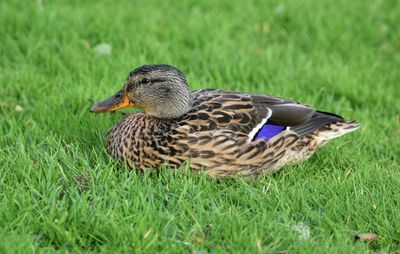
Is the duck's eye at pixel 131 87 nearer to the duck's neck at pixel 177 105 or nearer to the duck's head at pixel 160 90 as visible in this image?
the duck's head at pixel 160 90

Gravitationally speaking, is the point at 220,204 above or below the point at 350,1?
below

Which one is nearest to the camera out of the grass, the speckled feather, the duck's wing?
the grass

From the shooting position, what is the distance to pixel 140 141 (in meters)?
4.79

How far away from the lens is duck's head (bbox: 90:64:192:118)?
16.2 ft

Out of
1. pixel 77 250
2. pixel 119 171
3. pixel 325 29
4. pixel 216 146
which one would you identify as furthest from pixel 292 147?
pixel 325 29

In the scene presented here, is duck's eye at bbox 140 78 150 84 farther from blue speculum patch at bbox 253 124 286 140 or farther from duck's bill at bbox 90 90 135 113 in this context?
blue speculum patch at bbox 253 124 286 140

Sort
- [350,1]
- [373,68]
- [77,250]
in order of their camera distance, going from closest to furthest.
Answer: [77,250] < [373,68] < [350,1]

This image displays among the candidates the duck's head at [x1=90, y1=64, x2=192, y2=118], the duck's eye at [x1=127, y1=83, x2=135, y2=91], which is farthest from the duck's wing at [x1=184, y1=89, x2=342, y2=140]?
the duck's eye at [x1=127, y1=83, x2=135, y2=91]

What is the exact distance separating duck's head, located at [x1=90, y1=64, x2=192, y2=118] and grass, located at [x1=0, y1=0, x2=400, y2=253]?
1.58 feet

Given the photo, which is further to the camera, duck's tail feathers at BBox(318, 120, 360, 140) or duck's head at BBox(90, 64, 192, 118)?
duck's tail feathers at BBox(318, 120, 360, 140)

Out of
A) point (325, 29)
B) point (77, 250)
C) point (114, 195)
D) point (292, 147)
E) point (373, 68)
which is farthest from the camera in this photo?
point (325, 29)

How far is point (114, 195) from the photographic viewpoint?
418 cm

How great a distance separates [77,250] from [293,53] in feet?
13.1

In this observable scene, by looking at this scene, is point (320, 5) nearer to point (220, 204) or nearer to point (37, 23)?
point (37, 23)
